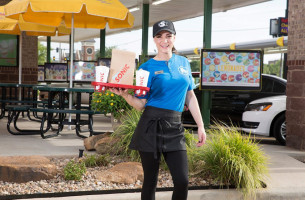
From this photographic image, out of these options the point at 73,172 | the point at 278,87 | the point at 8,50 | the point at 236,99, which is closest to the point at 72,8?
the point at 73,172

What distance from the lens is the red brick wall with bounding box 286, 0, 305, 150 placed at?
30.3ft

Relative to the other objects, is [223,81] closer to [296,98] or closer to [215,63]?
[215,63]

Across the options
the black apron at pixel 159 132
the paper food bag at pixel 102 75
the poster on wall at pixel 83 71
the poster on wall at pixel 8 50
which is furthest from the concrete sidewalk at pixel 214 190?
the poster on wall at pixel 8 50

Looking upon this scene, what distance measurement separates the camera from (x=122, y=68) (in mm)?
3531

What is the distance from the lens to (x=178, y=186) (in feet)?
11.7

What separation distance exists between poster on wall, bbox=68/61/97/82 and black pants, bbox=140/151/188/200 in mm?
14106

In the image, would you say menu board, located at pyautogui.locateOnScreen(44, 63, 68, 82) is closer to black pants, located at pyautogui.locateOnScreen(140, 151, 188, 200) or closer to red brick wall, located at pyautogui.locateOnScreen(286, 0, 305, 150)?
red brick wall, located at pyautogui.locateOnScreen(286, 0, 305, 150)

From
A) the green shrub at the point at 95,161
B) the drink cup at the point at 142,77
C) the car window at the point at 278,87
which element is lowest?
the green shrub at the point at 95,161

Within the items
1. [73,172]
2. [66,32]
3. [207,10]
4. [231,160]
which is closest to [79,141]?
[73,172]

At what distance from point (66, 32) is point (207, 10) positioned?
190 inches

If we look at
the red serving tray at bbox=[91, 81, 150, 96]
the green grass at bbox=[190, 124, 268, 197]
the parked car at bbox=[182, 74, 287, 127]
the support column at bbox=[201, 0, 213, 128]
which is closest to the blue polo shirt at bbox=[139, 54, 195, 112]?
the red serving tray at bbox=[91, 81, 150, 96]

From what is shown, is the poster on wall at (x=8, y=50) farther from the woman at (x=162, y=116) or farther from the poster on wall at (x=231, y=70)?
the woman at (x=162, y=116)

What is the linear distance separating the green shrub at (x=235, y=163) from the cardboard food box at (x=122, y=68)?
7.82 feet

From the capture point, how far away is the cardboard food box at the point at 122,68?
350cm
